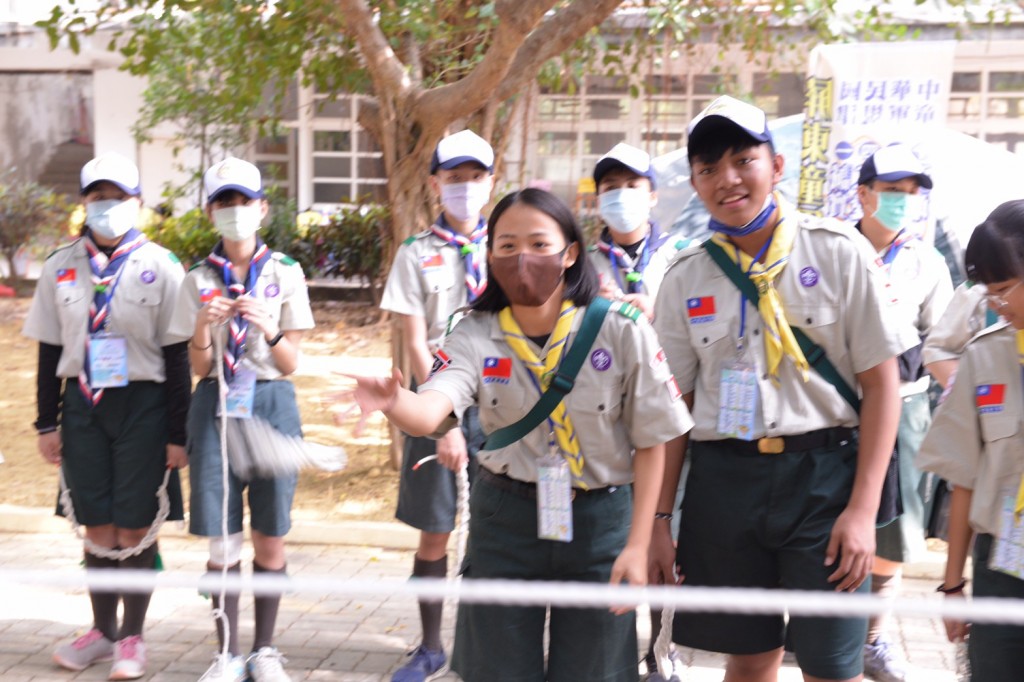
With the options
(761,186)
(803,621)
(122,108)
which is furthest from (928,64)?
(122,108)

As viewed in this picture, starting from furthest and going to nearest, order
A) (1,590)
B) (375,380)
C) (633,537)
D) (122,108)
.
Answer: (122,108) < (1,590) < (633,537) < (375,380)

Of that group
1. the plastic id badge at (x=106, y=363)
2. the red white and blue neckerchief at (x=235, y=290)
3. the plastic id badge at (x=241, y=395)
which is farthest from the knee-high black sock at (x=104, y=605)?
the red white and blue neckerchief at (x=235, y=290)

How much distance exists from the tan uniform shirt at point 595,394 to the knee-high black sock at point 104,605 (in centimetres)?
249

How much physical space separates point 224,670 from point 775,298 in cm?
281

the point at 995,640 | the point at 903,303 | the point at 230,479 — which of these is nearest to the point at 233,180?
the point at 230,479

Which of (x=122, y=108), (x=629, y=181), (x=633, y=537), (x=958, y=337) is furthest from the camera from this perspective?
(x=122, y=108)

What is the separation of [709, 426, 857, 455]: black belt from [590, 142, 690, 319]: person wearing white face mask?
1.39 m

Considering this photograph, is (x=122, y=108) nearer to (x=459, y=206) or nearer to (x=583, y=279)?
(x=459, y=206)

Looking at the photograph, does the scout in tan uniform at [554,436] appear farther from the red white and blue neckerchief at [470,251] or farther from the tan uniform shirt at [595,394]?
the red white and blue neckerchief at [470,251]

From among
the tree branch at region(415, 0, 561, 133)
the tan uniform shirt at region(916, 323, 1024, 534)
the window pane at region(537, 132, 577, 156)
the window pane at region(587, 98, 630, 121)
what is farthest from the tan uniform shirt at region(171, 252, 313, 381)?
the window pane at region(587, 98, 630, 121)

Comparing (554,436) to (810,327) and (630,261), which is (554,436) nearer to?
(810,327)

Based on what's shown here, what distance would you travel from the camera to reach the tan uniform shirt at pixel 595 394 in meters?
3.13

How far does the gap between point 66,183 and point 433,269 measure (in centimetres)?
1329

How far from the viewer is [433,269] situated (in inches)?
192
